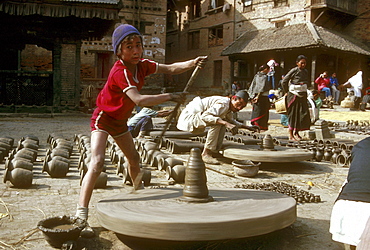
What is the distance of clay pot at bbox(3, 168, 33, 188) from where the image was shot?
445 centimetres

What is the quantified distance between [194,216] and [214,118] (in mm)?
3716

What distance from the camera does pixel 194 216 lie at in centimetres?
274

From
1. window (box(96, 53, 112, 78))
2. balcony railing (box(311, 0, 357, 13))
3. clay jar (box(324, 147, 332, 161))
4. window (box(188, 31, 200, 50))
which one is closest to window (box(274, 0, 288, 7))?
balcony railing (box(311, 0, 357, 13))

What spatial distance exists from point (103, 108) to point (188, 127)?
11.8ft

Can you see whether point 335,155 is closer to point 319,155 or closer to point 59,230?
point 319,155

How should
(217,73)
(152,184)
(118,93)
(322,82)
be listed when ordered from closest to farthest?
(118,93), (152,184), (322,82), (217,73)

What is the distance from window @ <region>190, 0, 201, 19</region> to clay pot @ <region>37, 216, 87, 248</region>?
32.0 m

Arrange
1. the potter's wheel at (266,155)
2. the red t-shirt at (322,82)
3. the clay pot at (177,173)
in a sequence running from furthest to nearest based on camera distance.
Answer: the red t-shirt at (322,82)
the potter's wheel at (266,155)
the clay pot at (177,173)

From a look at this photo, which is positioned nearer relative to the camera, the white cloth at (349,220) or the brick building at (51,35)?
the white cloth at (349,220)

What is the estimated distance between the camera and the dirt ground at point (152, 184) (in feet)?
9.59

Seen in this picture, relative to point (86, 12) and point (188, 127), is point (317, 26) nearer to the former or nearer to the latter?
point (86, 12)

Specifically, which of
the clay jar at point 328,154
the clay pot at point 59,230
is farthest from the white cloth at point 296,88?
the clay pot at point 59,230

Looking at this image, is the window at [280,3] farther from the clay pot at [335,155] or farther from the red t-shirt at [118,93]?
the red t-shirt at [118,93]

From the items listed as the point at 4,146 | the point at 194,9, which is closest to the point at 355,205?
the point at 4,146
